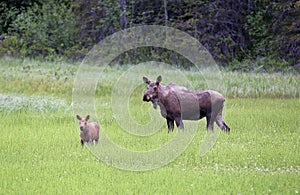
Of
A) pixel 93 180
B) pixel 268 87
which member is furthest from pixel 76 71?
pixel 93 180

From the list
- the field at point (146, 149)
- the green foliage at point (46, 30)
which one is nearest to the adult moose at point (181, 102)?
the field at point (146, 149)

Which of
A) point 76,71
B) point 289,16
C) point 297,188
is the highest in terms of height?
point 289,16

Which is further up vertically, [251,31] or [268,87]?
[251,31]

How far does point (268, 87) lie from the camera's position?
17.6m

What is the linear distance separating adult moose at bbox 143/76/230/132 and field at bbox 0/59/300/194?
0.33 m

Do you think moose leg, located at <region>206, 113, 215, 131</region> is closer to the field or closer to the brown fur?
the field

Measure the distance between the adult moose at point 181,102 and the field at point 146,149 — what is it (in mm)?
327

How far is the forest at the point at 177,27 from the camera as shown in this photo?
24797 mm

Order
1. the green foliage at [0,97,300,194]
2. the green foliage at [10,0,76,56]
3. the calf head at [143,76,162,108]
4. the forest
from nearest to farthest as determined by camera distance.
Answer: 1. the green foliage at [0,97,300,194]
2. the calf head at [143,76,162,108]
3. the forest
4. the green foliage at [10,0,76,56]

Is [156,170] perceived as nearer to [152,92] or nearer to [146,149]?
[146,149]

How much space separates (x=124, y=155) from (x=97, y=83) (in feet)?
30.9

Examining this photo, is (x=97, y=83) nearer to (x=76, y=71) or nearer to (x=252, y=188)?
(x=76, y=71)

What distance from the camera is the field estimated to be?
7094mm

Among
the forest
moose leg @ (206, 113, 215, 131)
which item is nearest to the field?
moose leg @ (206, 113, 215, 131)
